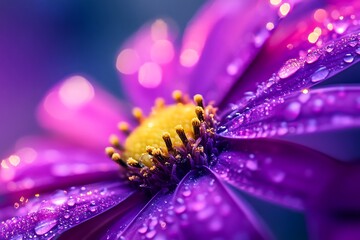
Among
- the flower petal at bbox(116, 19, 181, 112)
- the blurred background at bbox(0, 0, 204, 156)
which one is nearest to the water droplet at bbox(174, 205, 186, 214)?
the flower petal at bbox(116, 19, 181, 112)

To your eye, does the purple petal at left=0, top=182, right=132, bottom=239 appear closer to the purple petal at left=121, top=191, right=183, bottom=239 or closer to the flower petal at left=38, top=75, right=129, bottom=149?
the purple petal at left=121, top=191, right=183, bottom=239

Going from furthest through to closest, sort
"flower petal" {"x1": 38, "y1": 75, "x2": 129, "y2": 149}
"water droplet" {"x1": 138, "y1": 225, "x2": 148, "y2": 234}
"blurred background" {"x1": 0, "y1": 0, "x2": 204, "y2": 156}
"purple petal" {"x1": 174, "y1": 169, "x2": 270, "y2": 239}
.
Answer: "blurred background" {"x1": 0, "y1": 0, "x2": 204, "y2": 156}
"flower petal" {"x1": 38, "y1": 75, "x2": 129, "y2": 149}
"water droplet" {"x1": 138, "y1": 225, "x2": 148, "y2": 234}
"purple petal" {"x1": 174, "y1": 169, "x2": 270, "y2": 239}

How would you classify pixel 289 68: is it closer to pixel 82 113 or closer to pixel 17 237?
pixel 17 237

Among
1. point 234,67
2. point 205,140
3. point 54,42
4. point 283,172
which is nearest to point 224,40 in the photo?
point 234,67

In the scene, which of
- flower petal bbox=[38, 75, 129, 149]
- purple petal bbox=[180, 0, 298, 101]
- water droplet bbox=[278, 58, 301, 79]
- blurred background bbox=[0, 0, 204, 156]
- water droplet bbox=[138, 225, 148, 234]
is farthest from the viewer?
blurred background bbox=[0, 0, 204, 156]

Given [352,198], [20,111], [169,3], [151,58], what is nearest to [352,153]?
[151,58]

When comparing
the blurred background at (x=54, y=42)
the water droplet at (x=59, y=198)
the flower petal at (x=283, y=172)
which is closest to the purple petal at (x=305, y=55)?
the flower petal at (x=283, y=172)
